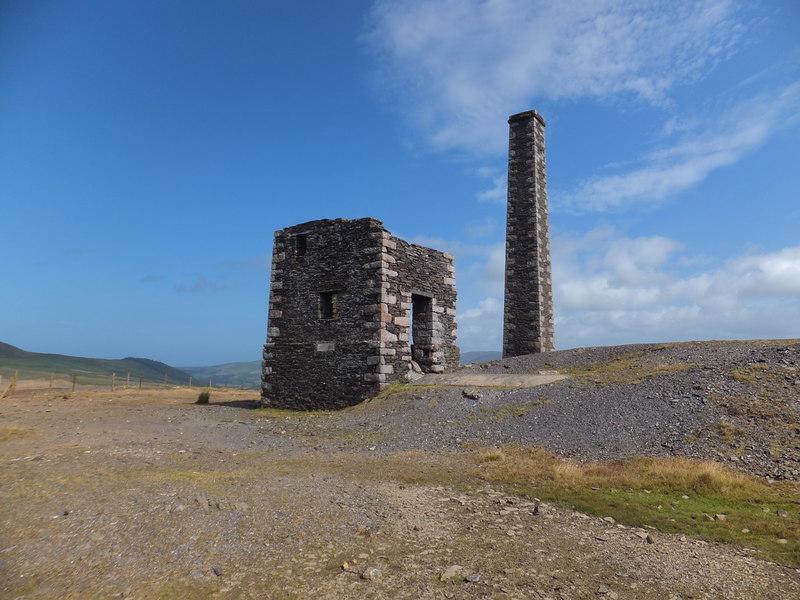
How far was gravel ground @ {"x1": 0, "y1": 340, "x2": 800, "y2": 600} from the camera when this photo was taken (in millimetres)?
4051

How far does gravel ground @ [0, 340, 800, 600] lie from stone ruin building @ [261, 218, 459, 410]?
10.9 feet

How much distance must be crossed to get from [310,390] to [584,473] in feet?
36.4

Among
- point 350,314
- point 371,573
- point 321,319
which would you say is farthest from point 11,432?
point 371,573

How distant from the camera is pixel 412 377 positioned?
1631 cm

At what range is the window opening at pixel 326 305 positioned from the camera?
17.2 meters

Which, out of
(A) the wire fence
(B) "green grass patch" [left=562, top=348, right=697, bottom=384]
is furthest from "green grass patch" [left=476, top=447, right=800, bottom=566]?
(A) the wire fence

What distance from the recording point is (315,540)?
4848 millimetres

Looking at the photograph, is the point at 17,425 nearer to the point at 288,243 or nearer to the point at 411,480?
the point at 288,243

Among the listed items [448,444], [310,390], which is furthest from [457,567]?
[310,390]

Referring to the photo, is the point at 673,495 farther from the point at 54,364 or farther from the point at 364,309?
the point at 54,364

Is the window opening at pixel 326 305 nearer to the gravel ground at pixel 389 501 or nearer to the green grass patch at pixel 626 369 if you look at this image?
the gravel ground at pixel 389 501

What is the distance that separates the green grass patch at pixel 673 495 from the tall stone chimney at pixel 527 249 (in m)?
12.3

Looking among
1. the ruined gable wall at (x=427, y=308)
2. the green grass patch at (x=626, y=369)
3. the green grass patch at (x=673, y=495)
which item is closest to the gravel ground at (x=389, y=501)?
the green grass patch at (x=626, y=369)

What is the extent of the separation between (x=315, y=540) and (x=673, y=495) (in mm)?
4831
